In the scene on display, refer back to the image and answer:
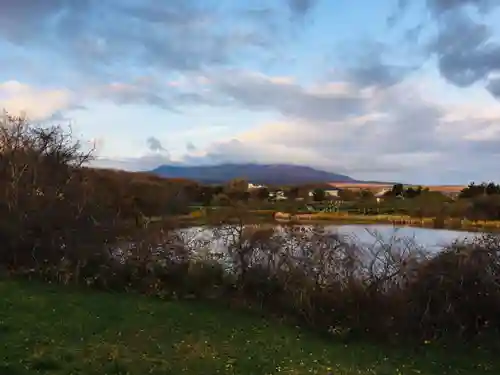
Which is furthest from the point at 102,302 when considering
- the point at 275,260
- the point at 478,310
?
the point at 478,310

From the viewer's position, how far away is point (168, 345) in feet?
29.3

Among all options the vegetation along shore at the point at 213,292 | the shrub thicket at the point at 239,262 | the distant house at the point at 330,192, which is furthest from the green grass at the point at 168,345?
the distant house at the point at 330,192

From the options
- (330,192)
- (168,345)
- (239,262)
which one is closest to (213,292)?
(239,262)

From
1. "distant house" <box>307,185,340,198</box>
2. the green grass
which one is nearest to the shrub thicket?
the green grass

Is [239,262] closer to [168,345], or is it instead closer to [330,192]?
[168,345]

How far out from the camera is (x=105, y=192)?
60.7ft

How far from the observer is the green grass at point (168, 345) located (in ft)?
23.9

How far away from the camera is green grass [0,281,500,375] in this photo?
728 centimetres

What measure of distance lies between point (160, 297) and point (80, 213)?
4.70 m

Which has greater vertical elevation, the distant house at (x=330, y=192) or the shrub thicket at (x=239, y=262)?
the distant house at (x=330, y=192)

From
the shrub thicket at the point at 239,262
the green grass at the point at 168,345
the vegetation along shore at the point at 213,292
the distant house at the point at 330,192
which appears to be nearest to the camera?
the green grass at the point at 168,345

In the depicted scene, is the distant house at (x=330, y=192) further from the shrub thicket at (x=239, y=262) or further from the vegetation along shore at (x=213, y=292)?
the shrub thicket at (x=239, y=262)

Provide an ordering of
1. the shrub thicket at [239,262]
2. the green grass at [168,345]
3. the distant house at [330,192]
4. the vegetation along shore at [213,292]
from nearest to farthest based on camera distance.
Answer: the green grass at [168,345] → the vegetation along shore at [213,292] → the shrub thicket at [239,262] → the distant house at [330,192]

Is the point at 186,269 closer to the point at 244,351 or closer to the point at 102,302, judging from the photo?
the point at 102,302
